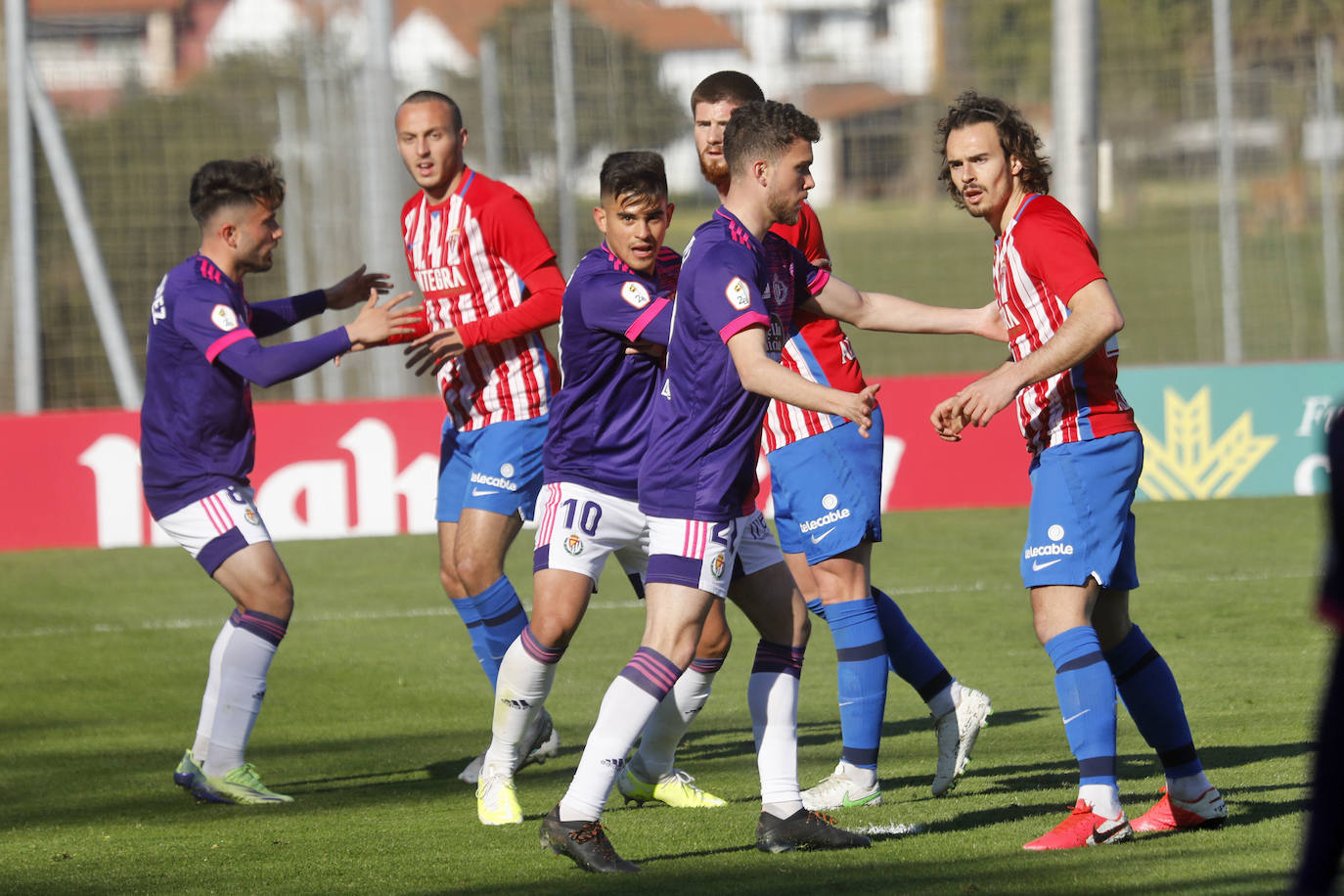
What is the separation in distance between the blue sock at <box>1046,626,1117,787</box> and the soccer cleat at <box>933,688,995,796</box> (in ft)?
2.89

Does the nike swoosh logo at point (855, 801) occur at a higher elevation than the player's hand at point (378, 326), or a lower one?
lower

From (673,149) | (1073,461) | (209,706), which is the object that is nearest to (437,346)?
(209,706)

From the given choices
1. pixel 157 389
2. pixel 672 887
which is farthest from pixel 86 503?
pixel 672 887

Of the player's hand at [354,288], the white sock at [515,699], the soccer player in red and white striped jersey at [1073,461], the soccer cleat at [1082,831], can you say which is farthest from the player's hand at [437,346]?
the soccer cleat at [1082,831]

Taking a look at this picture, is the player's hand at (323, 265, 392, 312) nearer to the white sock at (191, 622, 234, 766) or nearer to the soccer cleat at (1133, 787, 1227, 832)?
the white sock at (191, 622, 234, 766)

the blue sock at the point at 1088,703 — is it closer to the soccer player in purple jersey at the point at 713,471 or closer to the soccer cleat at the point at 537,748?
the soccer player in purple jersey at the point at 713,471

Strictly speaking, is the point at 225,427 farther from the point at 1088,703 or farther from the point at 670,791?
the point at 1088,703

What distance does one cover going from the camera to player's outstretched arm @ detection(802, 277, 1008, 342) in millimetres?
5348

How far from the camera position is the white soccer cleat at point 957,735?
5.45 metres

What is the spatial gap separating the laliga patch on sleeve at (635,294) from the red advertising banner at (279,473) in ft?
25.2

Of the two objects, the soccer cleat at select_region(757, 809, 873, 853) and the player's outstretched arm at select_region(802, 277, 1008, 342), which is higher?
the player's outstretched arm at select_region(802, 277, 1008, 342)

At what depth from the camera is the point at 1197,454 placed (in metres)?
13.0

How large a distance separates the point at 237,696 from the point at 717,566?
87.4 inches

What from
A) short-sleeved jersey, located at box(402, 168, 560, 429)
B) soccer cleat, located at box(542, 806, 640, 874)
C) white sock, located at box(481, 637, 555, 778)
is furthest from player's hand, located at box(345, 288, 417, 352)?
soccer cleat, located at box(542, 806, 640, 874)
